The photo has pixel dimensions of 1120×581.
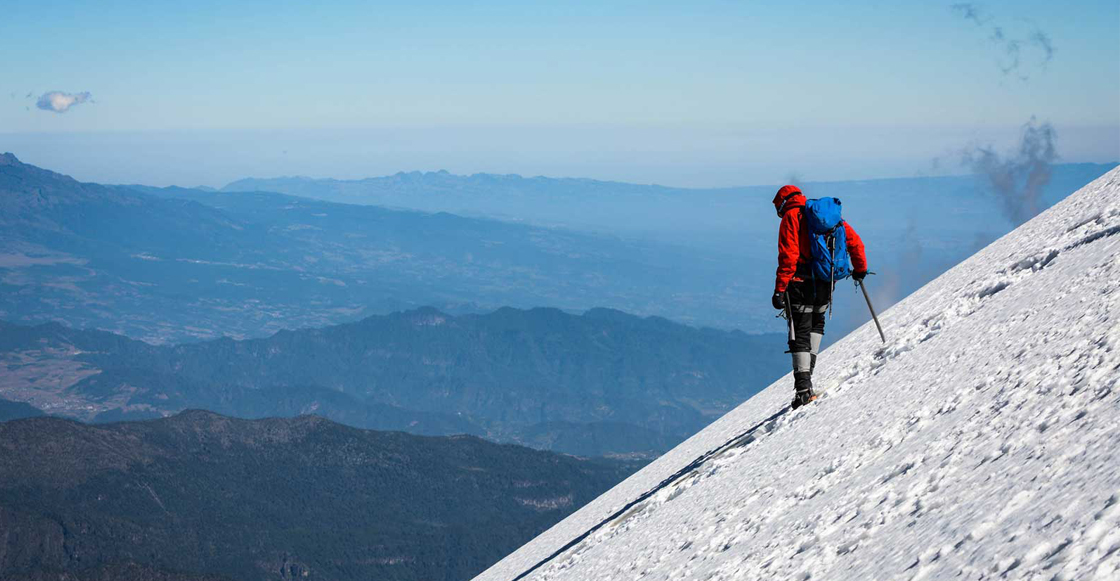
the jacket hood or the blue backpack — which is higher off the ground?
the jacket hood

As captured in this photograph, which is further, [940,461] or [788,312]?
[788,312]

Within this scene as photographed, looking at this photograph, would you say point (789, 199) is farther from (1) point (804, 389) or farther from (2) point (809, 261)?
(1) point (804, 389)

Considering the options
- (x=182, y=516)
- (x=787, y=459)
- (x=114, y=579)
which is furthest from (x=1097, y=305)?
(x=182, y=516)

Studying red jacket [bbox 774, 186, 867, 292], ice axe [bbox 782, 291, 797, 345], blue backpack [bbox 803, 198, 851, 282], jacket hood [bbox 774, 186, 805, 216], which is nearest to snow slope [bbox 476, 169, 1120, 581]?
ice axe [bbox 782, 291, 797, 345]

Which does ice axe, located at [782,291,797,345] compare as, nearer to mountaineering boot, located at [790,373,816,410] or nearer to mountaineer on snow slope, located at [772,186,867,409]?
mountaineer on snow slope, located at [772,186,867,409]

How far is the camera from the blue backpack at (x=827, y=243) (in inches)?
501

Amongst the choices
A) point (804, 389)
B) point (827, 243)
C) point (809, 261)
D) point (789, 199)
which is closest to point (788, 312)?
point (809, 261)

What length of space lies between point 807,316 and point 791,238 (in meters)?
1.30

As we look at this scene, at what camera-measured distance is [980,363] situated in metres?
9.95

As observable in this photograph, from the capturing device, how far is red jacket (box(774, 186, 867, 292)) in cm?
1288

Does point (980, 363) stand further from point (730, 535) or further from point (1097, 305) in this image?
point (730, 535)

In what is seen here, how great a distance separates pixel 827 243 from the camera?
1310cm

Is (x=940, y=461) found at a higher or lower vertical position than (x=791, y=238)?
lower

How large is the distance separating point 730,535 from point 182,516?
634ft
